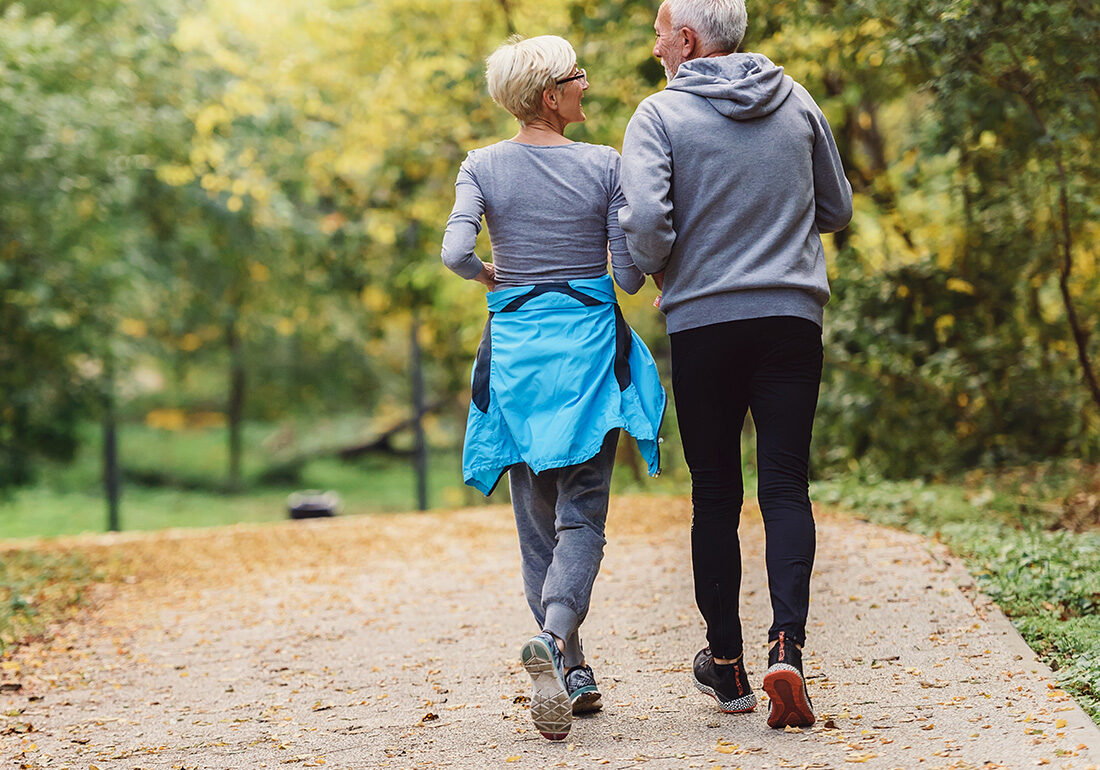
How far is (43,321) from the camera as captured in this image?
10.7 meters

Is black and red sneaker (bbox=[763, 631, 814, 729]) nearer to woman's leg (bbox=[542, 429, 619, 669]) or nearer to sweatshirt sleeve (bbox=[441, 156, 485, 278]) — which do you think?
woman's leg (bbox=[542, 429, 619, 669])

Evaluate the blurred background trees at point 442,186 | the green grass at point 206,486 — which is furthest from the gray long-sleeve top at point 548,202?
the green grass at point 206,486

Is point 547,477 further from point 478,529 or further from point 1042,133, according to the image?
point 478,529

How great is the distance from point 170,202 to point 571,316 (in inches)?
536

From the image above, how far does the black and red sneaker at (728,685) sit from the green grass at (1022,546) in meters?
0.84

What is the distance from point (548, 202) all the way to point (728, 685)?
54.8 inches

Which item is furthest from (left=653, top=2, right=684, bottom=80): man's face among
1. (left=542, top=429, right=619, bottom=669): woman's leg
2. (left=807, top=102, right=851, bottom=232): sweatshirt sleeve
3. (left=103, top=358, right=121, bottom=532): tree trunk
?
(left=103, top=358, right=121, bottom=532): tree trunk

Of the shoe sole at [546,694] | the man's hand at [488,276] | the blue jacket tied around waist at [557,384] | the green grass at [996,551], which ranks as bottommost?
the green grass at [996,551]

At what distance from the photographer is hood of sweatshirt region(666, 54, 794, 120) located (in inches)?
116

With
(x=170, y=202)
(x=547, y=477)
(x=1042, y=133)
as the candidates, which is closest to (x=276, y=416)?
(x=170, y=202)

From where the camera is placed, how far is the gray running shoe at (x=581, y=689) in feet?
10.5

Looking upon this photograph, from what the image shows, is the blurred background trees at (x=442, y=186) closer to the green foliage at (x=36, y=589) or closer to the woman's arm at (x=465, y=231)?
the woman's arm at (x=465, y=231)

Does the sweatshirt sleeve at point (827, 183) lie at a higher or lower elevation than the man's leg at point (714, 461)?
higher

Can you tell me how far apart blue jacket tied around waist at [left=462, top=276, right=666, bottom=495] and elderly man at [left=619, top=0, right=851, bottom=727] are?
179 millimetres
